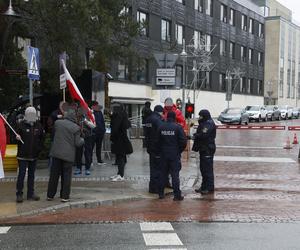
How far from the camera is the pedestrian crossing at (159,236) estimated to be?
24.0ft

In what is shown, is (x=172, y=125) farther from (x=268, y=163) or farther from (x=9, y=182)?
(x=268, y=163)

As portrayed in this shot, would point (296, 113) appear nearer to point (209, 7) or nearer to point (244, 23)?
point (244, 23)

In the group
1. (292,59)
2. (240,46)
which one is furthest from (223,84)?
(292,59)

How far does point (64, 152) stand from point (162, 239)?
3337mm

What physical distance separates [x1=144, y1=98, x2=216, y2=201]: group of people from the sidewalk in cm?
52

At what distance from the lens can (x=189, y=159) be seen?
18.2 metres

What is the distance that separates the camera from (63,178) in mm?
10422

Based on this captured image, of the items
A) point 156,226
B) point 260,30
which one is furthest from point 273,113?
point 156,226

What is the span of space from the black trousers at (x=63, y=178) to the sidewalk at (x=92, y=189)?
0.17 m

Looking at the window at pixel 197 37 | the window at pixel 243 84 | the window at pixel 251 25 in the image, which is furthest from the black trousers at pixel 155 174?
the window at pixel 251 25

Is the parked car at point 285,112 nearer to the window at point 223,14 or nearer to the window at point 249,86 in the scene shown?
the window at point 249,86

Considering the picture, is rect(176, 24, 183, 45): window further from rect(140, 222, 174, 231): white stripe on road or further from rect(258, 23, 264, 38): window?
rect(140, 222, 174, 231): white stripe on road

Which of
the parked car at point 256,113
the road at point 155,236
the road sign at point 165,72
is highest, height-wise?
the road sign at point 165,72

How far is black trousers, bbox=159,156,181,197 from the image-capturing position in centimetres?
1082
